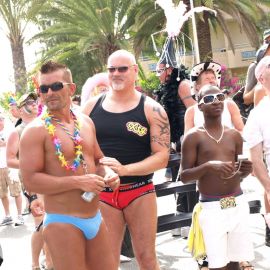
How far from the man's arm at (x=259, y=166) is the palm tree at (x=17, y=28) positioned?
20.7 meters

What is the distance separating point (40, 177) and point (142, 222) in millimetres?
1107

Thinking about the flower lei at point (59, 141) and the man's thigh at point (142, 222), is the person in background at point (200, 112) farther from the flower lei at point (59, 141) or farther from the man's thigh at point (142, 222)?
the flower lei at point (59, 141)

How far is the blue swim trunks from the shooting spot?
3.19 metres

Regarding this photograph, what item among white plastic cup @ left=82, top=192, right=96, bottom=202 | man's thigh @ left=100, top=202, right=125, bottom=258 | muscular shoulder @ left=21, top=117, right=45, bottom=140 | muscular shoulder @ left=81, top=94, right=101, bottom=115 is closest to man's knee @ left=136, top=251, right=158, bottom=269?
man's thigh @ left=100, top=202, right=125, bottom=258

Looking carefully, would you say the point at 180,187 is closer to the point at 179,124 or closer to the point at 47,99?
the point at 179,124

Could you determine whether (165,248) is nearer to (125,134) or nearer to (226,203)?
(226,203)

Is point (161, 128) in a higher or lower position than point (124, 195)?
higher

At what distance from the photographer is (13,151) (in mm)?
5926

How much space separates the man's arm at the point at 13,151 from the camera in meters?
5.69

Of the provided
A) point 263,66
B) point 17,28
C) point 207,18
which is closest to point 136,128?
point 263,66

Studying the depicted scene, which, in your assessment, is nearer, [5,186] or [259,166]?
[259,166]

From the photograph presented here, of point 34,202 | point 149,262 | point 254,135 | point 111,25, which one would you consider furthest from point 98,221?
point 111,25

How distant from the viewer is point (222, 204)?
12.7 ft

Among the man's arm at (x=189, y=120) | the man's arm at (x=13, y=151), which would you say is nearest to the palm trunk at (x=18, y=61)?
the man's arm at (x=13, y=151)
